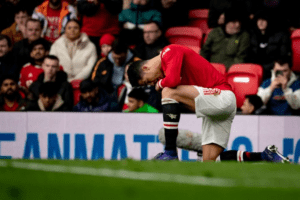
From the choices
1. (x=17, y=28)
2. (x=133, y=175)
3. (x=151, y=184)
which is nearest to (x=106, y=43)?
(x=17, y=28)

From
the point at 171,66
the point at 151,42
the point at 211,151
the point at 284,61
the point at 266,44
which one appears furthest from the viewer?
the point at 151,42

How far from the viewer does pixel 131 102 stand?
7.65m

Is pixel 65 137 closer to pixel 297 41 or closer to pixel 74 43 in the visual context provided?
pixel 74 43

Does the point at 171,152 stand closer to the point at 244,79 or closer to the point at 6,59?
the point at 244,79

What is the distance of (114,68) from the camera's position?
8.63 meters

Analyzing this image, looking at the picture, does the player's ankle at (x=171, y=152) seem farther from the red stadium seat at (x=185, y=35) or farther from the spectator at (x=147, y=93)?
the red stadium seat at (x=185, y=35)

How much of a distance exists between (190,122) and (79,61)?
282cm

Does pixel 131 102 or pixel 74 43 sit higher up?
pixel 74 43

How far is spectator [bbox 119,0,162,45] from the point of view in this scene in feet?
30.7

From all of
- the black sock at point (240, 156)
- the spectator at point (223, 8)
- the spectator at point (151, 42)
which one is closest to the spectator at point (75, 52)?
the spectator at point (151, 42)

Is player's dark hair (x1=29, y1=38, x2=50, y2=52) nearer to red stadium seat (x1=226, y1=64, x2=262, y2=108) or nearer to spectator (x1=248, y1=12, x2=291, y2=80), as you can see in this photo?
red stadium seat (x1=226, y1=64, x2=262, y2=108)

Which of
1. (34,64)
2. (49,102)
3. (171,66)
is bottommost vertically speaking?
(49,102)

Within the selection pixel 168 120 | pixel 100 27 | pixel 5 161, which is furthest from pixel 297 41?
pixel 5 161

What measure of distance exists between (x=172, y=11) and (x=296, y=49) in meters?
2.38
